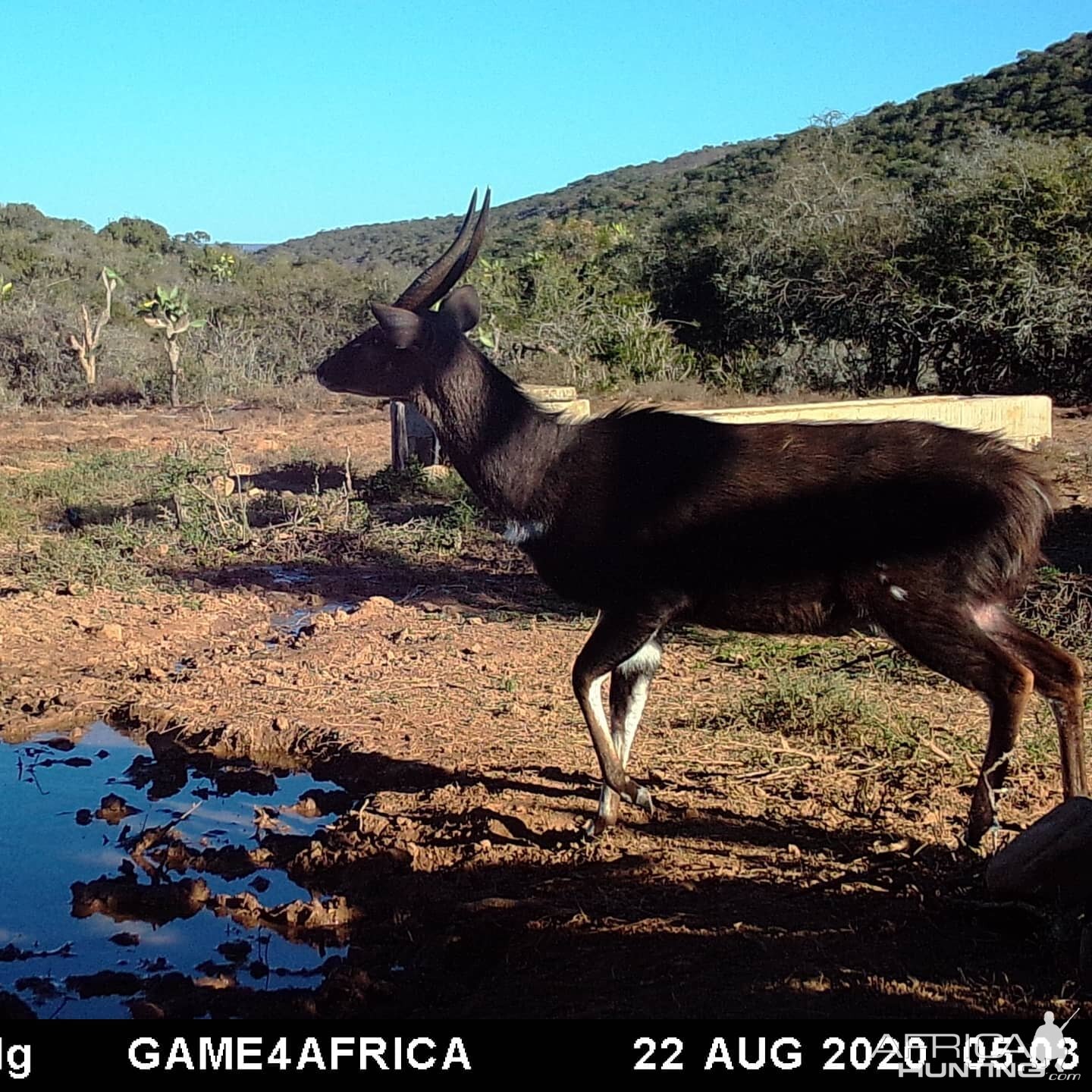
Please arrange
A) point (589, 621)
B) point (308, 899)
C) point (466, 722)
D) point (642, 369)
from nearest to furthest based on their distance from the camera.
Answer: point (308, 899)
point (466, 722)
point (589, 621)
point (642, 369)

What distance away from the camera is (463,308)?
6359mm

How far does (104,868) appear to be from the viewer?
5.59 m

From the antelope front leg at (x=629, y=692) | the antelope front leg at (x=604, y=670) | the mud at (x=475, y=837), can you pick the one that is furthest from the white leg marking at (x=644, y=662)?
the mud at (x=475, y=837)

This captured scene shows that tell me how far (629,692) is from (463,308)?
204 cm

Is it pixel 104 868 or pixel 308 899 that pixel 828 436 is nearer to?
pixel 308 899

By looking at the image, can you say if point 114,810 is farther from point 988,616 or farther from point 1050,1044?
point 1050,1044

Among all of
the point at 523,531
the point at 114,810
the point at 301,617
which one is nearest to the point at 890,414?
the point at 301,617

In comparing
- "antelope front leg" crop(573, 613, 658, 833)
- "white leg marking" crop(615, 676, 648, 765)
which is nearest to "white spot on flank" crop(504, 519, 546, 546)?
"antelope front leg" crop(573, 613, 658, 833)

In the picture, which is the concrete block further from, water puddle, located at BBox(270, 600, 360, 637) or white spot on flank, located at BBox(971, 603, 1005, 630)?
white spot on flank, located at BBox(971, 603, 1005, 630)

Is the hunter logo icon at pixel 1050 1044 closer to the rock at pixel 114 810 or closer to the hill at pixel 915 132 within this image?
the rock at pixel 114 810

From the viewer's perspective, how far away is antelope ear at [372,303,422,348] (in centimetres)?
596

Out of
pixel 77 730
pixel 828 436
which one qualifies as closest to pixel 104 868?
pixel 77 730

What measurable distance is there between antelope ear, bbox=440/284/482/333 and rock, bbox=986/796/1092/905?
3.51 m

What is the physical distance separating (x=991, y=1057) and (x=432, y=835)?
293cm
